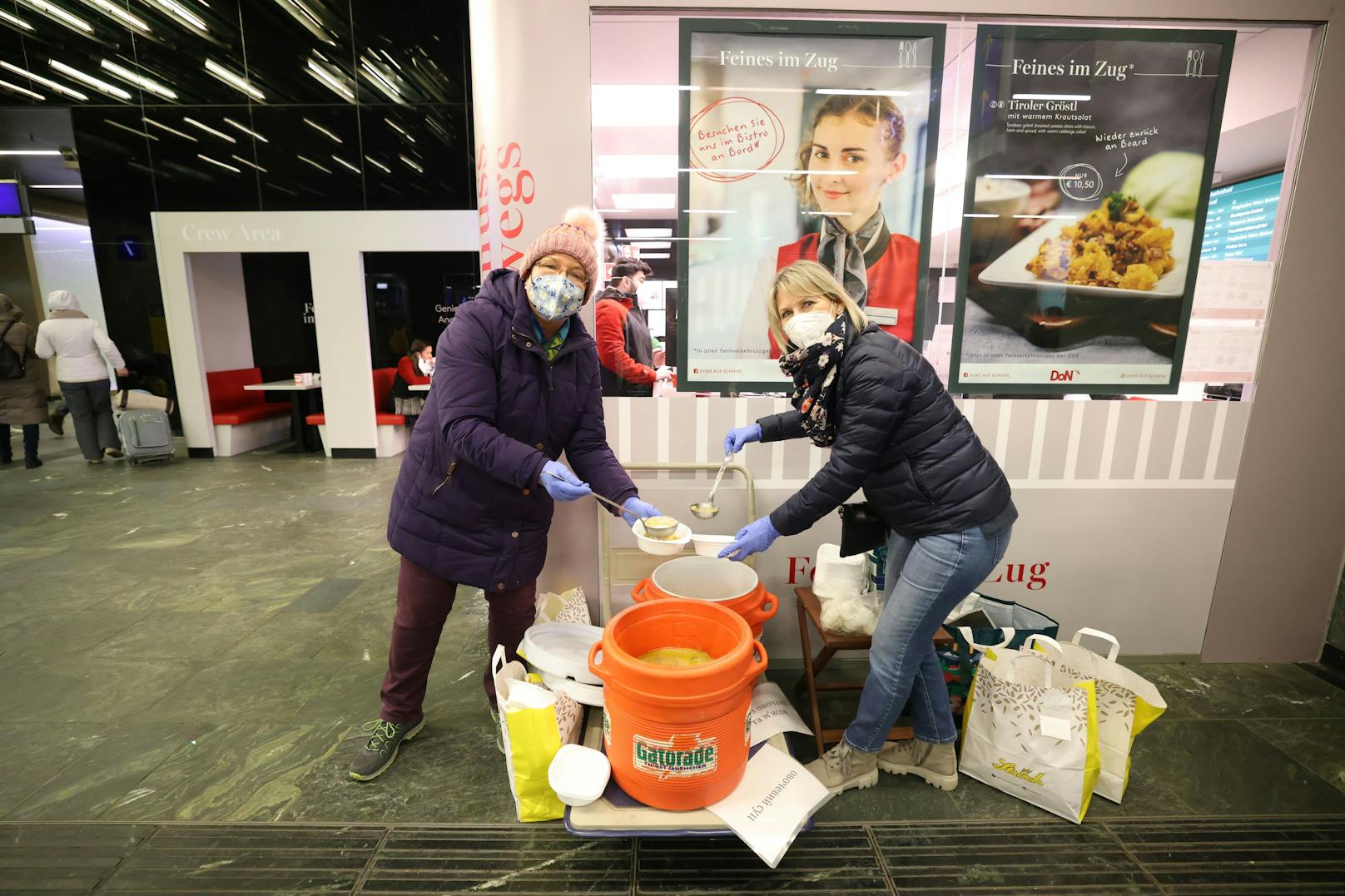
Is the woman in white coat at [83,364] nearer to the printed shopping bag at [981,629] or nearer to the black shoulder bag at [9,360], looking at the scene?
the black shoulder bag at [9,360]

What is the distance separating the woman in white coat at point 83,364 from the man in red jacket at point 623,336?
252 inches

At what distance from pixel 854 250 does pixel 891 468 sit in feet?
3.81

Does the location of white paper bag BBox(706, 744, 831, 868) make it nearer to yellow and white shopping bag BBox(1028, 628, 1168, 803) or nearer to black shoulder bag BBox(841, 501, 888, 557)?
black shoulder bag BBox(841, 501, 888, 557)

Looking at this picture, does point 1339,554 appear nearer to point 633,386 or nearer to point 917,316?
point 917,316

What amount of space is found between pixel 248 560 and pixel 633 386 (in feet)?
10.3

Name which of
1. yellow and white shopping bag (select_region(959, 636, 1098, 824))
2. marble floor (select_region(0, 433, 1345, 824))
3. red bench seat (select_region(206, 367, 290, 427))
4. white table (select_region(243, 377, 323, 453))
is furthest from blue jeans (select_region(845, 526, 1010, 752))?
red bench seat (select_region(206, 367, 290, 427))

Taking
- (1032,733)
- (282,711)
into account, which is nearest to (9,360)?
(282,711)

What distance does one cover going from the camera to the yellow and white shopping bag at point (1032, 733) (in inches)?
75.2

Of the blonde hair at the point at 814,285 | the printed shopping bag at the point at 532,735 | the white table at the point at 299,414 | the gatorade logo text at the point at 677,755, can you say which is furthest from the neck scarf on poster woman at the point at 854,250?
the white table at the point at 299,414

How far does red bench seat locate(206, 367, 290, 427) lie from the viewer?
6.89m

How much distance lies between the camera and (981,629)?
2.26m

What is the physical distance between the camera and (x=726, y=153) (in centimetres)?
251

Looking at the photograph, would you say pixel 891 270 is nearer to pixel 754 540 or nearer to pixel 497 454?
pixel 754 540

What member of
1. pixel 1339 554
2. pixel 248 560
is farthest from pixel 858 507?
pixel 248 560
